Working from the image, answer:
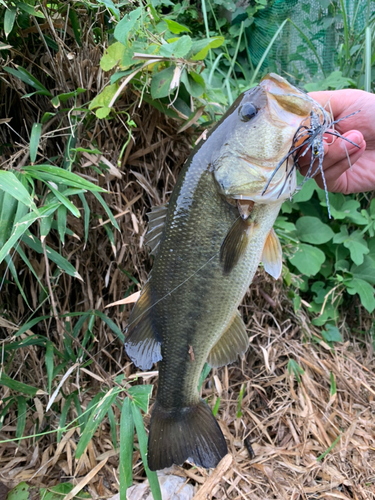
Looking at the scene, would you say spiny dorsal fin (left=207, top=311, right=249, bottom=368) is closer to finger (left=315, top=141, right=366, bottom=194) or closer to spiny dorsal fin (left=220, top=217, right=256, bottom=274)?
spiny dorsal fin (left=220, top=217, right=256, bottom=274)

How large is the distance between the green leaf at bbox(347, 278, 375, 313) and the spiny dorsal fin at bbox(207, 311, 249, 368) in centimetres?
132

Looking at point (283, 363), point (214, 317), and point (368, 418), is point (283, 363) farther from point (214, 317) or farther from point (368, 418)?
point (214, 317)

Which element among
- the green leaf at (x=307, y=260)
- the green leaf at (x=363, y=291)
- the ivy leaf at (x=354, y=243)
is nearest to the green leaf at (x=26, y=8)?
the green leaf at (x=307, y=260)

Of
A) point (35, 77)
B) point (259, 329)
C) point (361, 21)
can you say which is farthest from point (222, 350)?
point (361, 21)

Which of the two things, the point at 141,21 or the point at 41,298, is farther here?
the point at 41,298

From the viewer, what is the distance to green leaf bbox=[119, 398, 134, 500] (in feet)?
3.85

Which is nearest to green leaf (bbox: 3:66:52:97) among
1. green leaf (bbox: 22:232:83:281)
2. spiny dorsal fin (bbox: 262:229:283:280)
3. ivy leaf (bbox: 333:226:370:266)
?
green leaf (bbox: 22:232:83:281)

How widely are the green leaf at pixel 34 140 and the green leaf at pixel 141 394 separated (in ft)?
3.25

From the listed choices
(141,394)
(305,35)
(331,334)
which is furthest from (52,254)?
(305,35)

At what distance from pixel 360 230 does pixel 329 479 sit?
157cm

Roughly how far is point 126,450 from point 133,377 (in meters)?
0.29

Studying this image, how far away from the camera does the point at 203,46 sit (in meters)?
1.37

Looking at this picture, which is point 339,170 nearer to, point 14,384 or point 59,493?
point 14,384

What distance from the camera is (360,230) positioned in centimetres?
240
